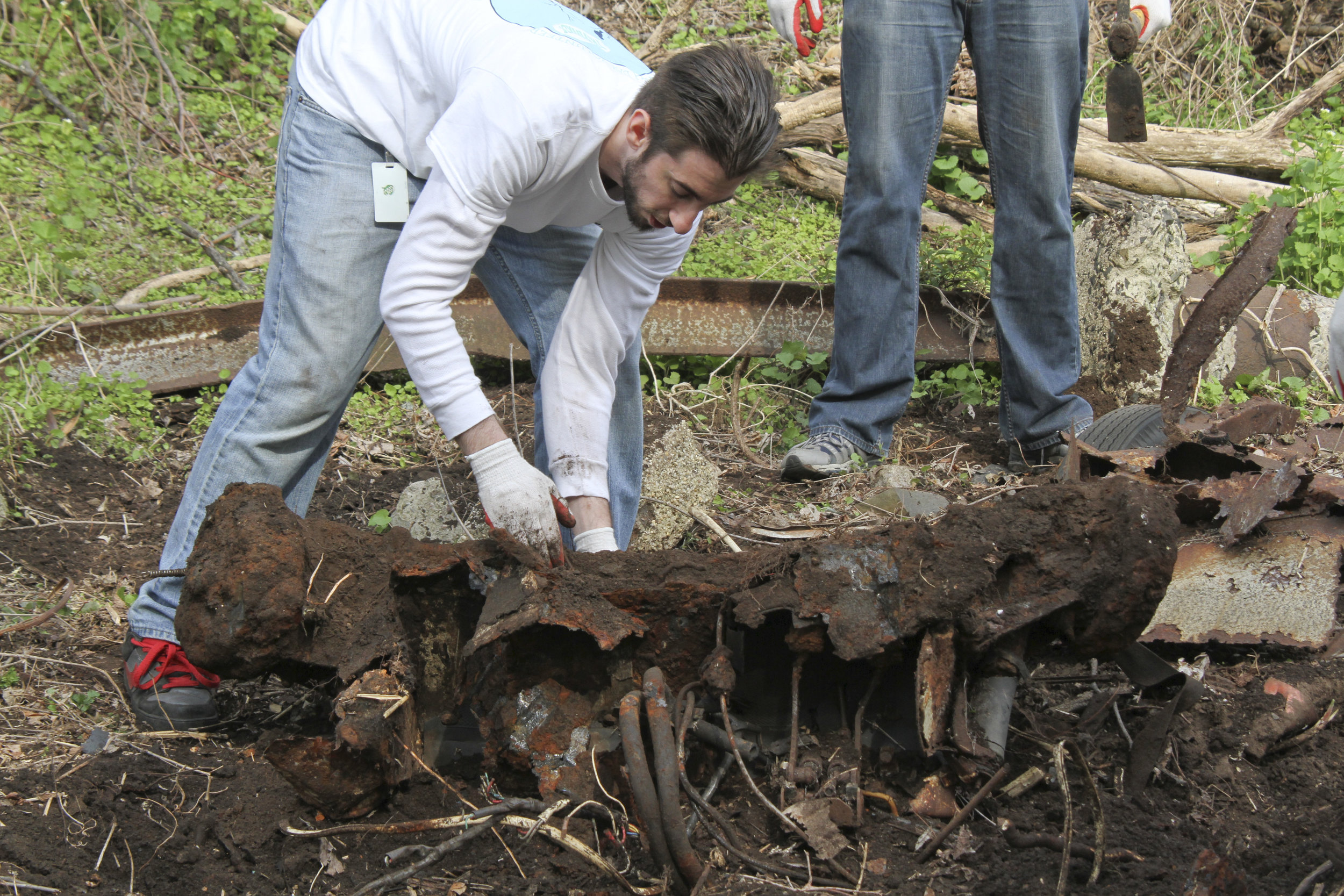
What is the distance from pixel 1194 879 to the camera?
1.53 meters

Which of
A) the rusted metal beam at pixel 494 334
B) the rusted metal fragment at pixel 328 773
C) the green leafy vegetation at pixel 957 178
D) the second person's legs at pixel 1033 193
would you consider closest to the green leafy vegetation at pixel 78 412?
the rusted metal beam at pixel 494 334

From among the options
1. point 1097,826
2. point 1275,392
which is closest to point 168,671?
point 1097,826

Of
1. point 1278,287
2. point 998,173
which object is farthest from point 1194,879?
point 1278,287

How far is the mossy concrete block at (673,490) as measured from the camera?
3412mm

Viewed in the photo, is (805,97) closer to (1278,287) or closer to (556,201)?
(1278,287)

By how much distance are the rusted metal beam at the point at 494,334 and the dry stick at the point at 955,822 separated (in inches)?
104

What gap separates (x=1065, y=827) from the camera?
1.68 metres

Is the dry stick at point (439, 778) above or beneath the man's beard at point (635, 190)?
beneath

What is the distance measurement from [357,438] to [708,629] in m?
2.61

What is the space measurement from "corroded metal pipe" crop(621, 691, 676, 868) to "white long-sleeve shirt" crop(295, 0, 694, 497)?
0.96 m

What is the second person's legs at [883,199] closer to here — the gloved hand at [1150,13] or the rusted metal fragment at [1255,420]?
the gloved hand at [1150,13]

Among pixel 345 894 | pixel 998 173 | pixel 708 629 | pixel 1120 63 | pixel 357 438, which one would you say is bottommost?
pixel 357 438

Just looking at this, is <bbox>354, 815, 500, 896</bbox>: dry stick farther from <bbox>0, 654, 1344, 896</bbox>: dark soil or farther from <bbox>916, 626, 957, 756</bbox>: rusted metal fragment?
<bbox>916, 626, 957, 756</bbox>: rusted metal fragment

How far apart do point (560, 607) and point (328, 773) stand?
54 cm
